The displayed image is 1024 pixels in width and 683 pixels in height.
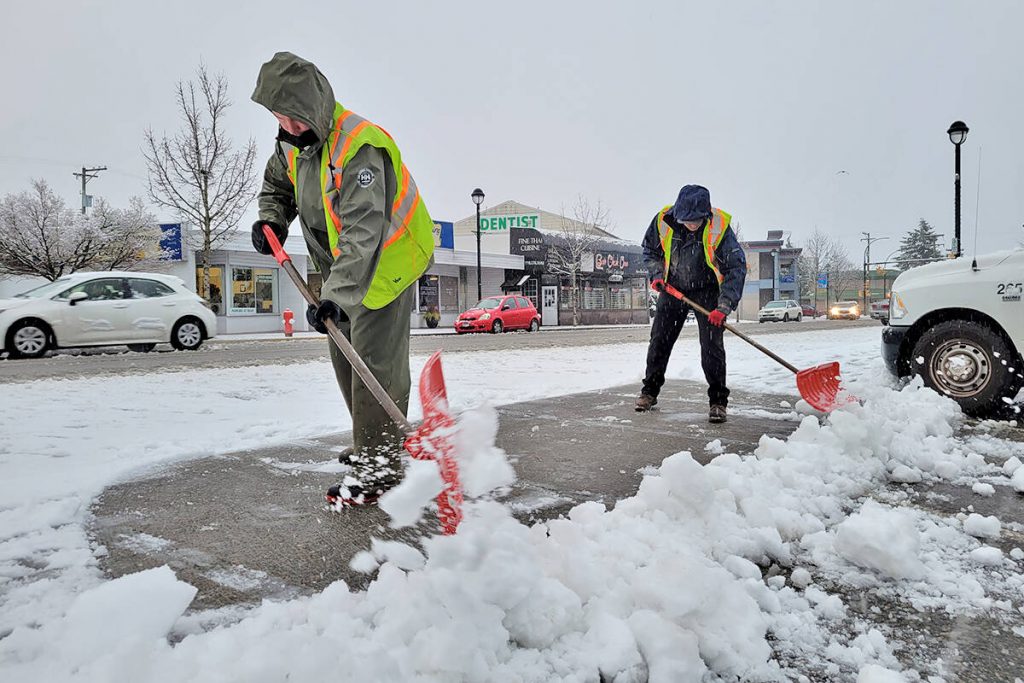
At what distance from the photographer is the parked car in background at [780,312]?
41.1 meters

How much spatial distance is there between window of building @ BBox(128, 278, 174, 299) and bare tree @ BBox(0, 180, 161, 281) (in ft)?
36.6

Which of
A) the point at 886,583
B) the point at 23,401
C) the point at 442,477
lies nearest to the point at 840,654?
the point at 886,583

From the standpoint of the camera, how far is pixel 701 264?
5.23 meters

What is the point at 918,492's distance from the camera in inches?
120

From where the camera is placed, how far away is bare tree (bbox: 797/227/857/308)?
66812mm

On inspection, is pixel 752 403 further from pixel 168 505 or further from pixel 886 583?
pixel 168 505

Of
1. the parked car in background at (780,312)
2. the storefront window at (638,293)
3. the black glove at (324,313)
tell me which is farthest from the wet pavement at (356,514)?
the parked car in background at (780,312)

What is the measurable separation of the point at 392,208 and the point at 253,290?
24.5 meters

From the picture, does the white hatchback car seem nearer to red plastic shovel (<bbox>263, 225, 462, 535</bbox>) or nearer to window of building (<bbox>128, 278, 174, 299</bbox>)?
window of building (<bbox>128, 278, 174, 299</bbox>)

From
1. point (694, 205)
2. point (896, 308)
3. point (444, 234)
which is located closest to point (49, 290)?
point (694, 205)

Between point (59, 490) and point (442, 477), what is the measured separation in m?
1.93

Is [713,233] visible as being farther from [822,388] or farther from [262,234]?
[262,234]

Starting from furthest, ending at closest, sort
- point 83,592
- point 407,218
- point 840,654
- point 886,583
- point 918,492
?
1. point 918,492
2. point 407,218
3. point 886,583
4. point 83,592
5. point 840,654

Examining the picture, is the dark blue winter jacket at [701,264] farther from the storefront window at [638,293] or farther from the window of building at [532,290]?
the storefront window at [638,293]
